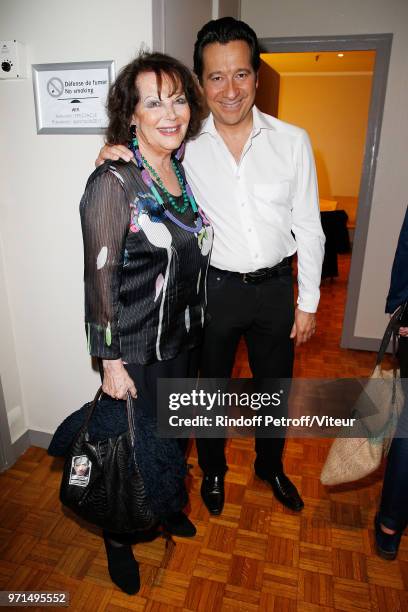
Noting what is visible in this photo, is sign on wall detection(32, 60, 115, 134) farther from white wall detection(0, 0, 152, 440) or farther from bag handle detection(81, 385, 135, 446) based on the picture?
bag handle detection(81, 385, 135, 446)

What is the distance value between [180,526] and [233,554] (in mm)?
230

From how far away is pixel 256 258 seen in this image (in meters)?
1.55

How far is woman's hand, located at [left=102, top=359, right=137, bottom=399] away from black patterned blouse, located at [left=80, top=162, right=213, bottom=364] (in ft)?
0.13

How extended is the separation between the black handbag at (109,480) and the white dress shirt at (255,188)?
67 cm

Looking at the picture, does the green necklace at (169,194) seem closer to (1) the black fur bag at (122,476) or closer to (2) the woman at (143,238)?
(2) the woman at (143,238)

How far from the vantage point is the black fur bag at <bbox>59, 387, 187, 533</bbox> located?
1.26 m

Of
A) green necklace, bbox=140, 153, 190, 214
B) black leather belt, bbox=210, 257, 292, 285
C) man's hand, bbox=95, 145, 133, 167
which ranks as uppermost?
man's hand, bbox=95, 145, 133, 167

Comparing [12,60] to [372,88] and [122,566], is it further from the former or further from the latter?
[372,88]

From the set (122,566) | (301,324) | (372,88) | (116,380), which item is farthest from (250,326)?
(372,88)

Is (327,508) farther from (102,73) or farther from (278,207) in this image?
(102,73)

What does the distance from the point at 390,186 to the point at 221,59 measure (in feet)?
6.55

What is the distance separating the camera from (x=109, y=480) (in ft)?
4.14

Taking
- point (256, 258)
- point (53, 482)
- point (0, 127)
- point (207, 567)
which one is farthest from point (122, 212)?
point (53, 482)

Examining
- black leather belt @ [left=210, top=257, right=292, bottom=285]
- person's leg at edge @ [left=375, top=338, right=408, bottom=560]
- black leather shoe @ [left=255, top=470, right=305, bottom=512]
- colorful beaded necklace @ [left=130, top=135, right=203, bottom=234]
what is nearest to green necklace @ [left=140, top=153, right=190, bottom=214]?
colorful beaded necklace @ [left=130, top=135, right=203, bottom=234]
